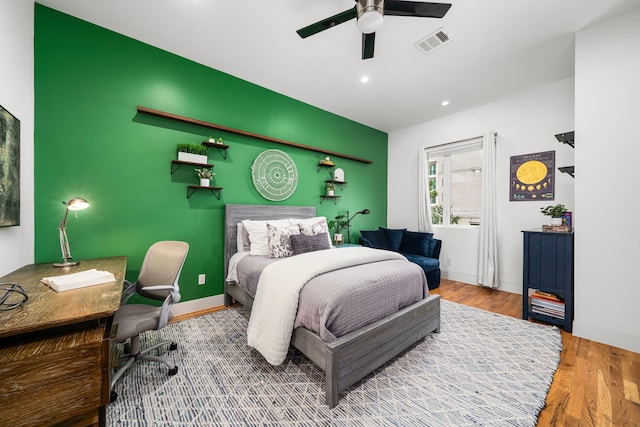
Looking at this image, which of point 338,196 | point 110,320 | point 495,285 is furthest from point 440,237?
point 110,320

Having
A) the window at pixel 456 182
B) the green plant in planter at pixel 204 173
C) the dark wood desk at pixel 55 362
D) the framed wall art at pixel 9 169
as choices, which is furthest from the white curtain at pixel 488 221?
the framed wall art at pixel 9 169

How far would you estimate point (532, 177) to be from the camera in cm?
346

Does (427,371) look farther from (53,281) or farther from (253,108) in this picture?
(253,108)

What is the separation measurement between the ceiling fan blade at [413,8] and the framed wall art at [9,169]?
8.73ft

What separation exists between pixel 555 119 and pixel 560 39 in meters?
1.21

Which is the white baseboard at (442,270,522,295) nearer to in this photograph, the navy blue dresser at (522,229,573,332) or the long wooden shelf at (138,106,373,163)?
the navy blue dresser at (522,229,573,332)

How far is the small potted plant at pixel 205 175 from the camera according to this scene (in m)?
2.79

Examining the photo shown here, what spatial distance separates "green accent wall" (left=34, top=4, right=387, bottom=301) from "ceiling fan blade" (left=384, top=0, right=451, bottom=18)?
5.56 ft

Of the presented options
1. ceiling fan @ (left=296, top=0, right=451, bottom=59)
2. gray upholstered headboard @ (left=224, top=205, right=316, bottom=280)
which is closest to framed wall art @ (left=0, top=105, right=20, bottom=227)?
gray upholstered headboard @ (left=224, top=205, right=316, bottom=280)

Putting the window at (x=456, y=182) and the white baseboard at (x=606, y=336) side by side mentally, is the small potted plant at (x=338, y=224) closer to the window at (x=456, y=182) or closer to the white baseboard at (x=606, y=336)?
the window at (x=456, y=182)

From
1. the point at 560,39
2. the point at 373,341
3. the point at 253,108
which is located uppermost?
the point at 560,39

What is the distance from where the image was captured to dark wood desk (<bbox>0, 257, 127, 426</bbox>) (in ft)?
2.96

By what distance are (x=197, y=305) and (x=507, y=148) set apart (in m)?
4.84

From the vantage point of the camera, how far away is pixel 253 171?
3311mm
